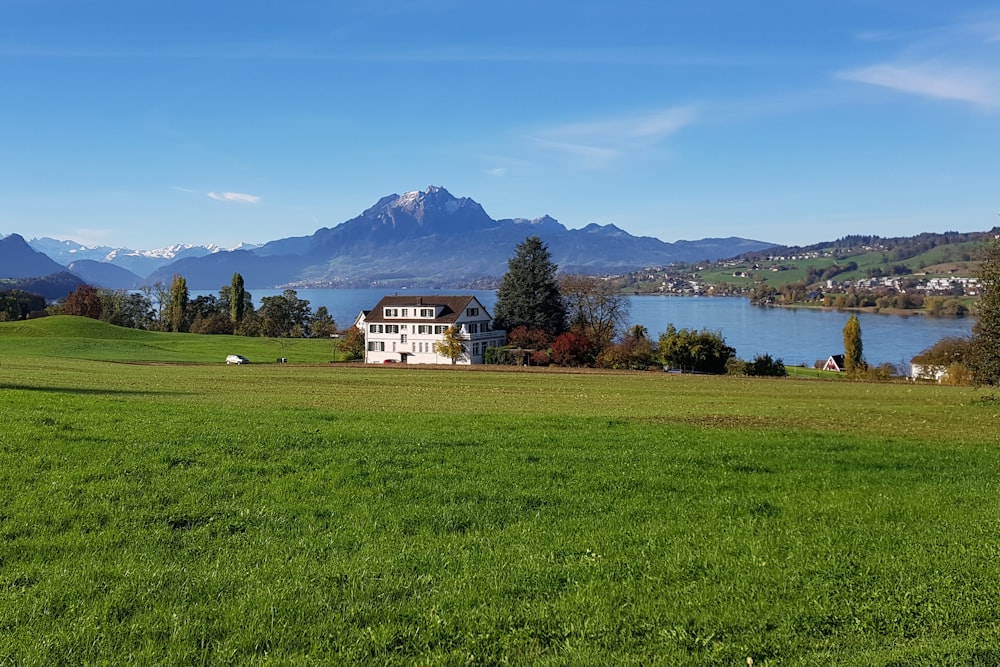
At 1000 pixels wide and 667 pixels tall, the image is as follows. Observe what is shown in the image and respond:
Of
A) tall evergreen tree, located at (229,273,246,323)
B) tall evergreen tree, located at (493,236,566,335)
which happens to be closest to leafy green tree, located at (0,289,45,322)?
tall evergreen tree, located at (229,273,246,323)

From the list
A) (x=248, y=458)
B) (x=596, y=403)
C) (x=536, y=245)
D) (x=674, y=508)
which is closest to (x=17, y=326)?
(x=536, y=245)

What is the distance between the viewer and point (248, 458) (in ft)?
44.6

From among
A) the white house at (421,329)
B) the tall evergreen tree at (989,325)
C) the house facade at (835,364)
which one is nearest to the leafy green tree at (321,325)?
the white house at (421,329)

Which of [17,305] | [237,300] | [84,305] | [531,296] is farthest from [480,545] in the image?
[17,305]

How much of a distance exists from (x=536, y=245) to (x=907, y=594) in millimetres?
94757

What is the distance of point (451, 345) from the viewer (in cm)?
8981

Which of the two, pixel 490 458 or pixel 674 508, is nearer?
pixel 674 508

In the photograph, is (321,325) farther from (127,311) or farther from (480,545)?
(480,545)

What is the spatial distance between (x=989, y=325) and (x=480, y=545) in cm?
3154

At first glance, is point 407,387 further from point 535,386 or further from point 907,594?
point 907,594

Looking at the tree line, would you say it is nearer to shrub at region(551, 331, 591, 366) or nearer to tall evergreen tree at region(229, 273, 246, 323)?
shrub at region(551, 331, 591, 366)

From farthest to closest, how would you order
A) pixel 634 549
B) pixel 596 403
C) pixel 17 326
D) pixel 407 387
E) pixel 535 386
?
pixel 17 326 < pixel 535 386 < pixel 407 387 < pixel 596 403 < pixel 634 549

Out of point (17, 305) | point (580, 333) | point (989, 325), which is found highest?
point (17, 305)

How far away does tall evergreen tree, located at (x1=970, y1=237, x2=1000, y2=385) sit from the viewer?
31906 millimetres
